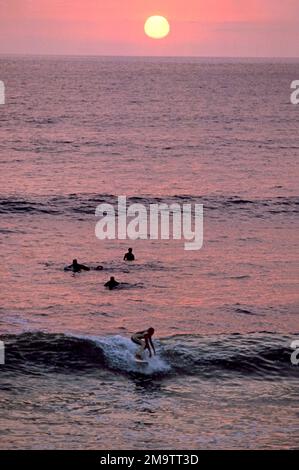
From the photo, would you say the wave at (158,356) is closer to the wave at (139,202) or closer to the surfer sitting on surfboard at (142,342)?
the surfer sitting on surfboard at (142,342)

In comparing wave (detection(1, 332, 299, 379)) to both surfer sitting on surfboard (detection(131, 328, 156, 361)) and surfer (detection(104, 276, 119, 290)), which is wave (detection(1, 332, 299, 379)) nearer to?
surfer sitting on surfboard (detection(131, 328, 156, 361))

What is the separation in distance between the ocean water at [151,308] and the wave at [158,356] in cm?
7

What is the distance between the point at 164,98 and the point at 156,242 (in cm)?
11275

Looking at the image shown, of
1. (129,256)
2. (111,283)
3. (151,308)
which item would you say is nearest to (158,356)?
(151,308)

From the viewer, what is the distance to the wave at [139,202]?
176ft

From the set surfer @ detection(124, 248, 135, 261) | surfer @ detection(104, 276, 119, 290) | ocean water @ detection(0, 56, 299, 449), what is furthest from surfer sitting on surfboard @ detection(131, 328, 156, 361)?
surfer @ detection(124, 248, 135, 261)

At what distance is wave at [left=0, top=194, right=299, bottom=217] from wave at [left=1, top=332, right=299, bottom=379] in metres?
25.5

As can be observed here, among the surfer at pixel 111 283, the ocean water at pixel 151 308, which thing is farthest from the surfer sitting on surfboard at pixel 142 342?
the surfer at pixel 111 283

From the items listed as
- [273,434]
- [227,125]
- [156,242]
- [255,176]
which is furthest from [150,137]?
[273,434]

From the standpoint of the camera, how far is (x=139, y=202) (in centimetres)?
5738

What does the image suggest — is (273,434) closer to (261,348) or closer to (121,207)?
(261,348)

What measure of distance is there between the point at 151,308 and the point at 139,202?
83.3 feet

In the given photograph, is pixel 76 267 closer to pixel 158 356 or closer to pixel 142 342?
pixel 158 356

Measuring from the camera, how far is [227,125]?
11075 centimetres
